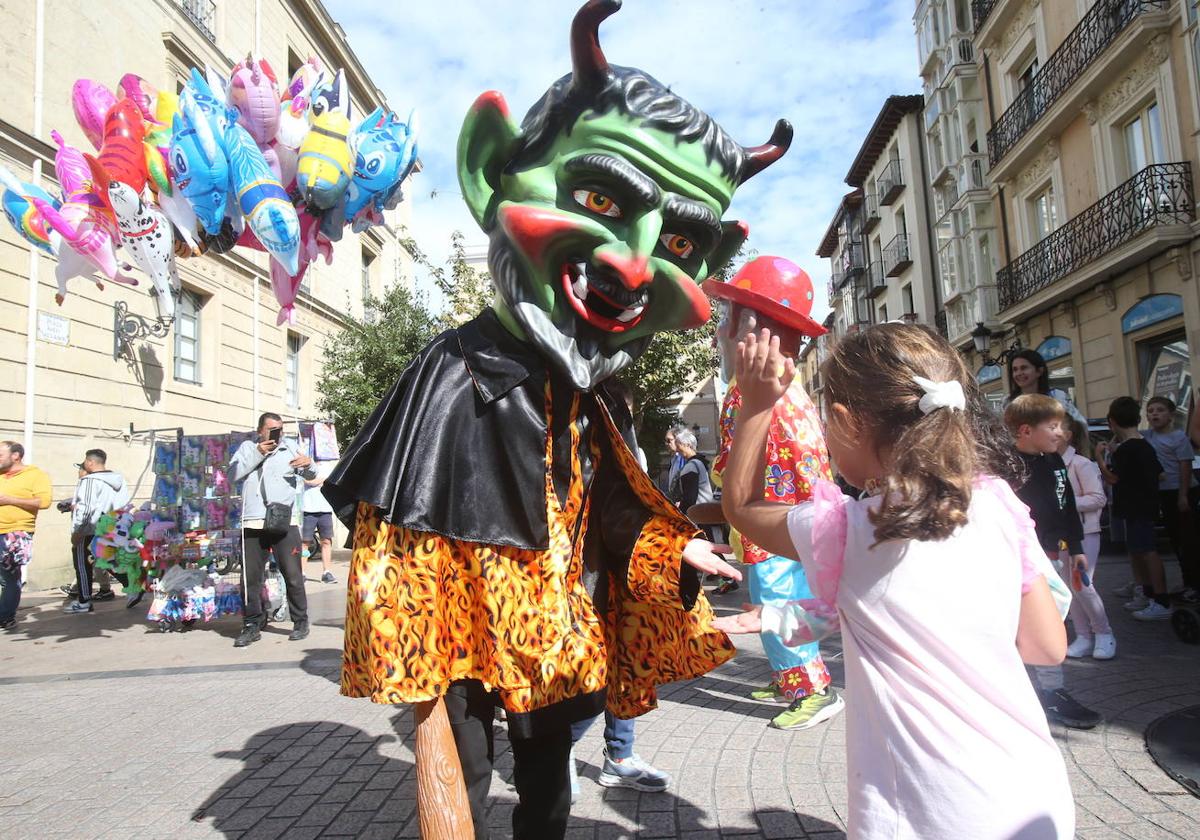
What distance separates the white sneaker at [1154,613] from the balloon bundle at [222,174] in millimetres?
6456

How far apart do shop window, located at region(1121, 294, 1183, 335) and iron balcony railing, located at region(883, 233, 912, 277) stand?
1346 cm

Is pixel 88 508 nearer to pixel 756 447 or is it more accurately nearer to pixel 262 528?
pixel 262 528

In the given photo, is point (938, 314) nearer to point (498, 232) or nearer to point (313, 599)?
point (313, 599)

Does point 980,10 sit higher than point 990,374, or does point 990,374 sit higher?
point 980,10

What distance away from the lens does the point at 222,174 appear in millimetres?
5176

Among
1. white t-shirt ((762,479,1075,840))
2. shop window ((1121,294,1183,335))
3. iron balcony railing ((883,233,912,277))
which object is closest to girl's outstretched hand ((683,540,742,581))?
white t-shirt ((762,479,1075,840))

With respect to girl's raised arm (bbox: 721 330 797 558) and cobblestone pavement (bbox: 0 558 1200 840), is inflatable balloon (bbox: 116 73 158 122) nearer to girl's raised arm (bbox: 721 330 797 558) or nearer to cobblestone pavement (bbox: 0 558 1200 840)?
cobblestone pavement (bbox: 0 558 1200 840)

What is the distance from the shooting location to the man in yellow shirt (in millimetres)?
6688

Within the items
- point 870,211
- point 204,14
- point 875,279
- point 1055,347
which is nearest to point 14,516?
point 204,14

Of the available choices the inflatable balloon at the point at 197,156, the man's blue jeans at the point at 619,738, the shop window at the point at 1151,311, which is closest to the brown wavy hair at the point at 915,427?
the man's blue jeans at the point at 619,738

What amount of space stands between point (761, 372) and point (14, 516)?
7.78 meters

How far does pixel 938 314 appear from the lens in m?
24.3

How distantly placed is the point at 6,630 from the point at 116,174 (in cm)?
434

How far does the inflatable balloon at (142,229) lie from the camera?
5.37 meters
